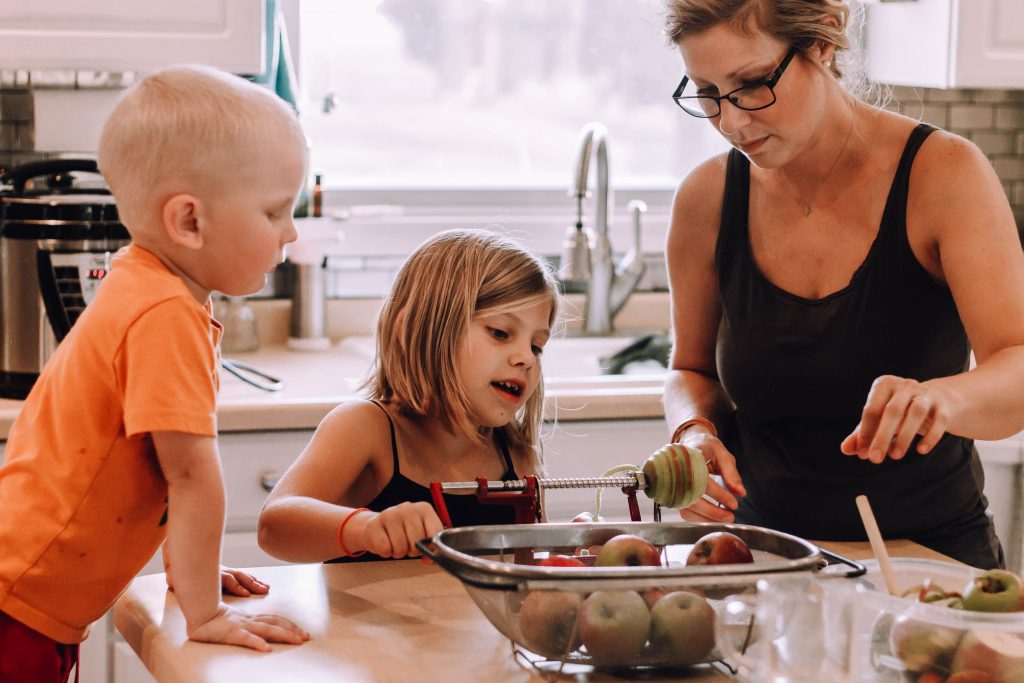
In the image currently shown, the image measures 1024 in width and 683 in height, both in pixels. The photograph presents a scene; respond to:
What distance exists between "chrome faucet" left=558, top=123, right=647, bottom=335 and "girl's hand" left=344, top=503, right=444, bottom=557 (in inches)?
69.3

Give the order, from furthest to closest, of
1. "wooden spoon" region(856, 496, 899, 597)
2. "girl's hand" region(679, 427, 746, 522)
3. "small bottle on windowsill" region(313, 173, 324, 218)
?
"small bottle on windowsill" region(313, 173, 324, 218), "girl's hand" region(679, 427, 746, 522), "wooden spoon" region(856, 496, 899, 597)

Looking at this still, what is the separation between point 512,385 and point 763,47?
512 millimetres

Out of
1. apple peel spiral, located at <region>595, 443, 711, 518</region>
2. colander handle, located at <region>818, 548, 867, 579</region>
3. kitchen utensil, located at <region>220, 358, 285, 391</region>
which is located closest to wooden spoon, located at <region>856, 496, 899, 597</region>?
colander handle, located at <region>818, 548, 867, 579</region>

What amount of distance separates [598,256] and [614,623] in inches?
79.4

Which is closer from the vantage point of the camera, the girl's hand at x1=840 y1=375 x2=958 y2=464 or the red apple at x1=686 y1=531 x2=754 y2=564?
the red apple at x1=686 y1=531 x2=754 y2=564

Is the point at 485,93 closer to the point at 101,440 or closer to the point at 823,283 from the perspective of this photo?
the point at 823,283

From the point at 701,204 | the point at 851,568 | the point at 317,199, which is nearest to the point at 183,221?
the point at 851,568

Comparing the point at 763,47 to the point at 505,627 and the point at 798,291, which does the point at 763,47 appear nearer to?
the point at 798,291

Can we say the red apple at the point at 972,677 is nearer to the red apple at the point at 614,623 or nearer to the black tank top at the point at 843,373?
the red apple at the point at 614,623

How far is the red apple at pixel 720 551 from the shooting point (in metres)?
1.04

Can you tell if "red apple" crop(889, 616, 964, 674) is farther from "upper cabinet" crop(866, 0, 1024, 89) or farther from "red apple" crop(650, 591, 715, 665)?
"upper cabinet" crop(866, 0, 1024, 89)

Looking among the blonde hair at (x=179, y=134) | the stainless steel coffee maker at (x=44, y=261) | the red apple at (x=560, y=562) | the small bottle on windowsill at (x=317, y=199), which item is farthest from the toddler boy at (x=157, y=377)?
the small bottle on windowsill at (x=317, y=199)

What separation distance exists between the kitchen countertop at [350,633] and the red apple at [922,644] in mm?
184

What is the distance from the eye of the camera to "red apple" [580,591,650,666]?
955 millimetres
